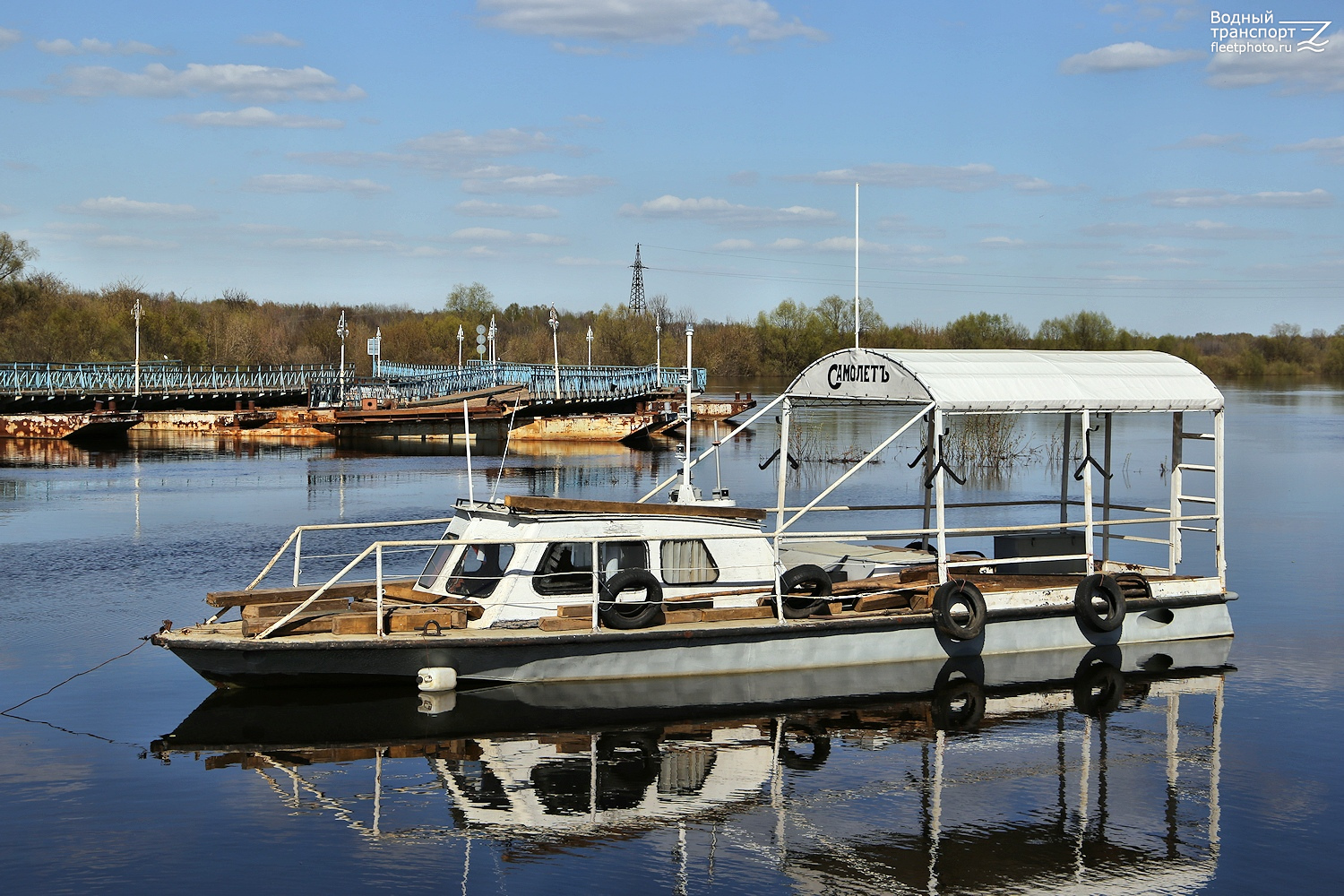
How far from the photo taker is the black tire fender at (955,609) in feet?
50.9

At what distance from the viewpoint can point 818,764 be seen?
43.7ft

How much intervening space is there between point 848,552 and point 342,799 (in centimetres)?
909

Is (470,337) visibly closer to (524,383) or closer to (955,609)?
(524,383)

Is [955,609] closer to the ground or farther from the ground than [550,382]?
closer to the ground

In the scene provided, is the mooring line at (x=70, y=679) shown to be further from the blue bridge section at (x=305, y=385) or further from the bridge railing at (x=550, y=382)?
the bridge railing at (x=550, y=382)

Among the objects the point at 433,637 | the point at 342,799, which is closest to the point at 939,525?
the point at 433,637

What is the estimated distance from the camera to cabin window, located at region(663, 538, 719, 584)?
15914mm

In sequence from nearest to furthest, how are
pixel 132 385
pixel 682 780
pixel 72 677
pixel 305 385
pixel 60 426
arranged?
1. pixel 682 780
2. pixel 72 677
3. pixel 60 426
4. pixel 132 385
5. pixel 305 385

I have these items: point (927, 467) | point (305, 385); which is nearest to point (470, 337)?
point (305, 385)

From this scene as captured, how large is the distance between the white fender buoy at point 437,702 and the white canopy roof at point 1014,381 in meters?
6.32

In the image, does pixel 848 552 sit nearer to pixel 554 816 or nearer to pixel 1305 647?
pixel 1305 647

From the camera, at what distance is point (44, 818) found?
37.6 ft

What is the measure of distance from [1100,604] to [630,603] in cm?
634

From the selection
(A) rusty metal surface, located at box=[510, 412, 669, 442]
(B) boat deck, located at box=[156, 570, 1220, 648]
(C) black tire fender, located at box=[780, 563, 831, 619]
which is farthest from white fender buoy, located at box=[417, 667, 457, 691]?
(A) rusty metal surface, located at box=[510, 412, 669, 442]
